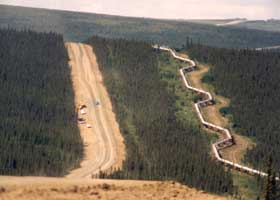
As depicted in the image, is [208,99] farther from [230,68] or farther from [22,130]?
[22,130]

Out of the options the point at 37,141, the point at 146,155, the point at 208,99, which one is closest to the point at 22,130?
the point at 37,141

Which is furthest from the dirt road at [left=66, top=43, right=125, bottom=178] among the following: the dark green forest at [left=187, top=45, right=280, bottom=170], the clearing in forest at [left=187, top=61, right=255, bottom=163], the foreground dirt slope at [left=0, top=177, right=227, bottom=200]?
the foreground dirt slope at [left=0, top=177, right=227, bottom=200]

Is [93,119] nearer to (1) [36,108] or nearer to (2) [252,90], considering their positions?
(1) [36,108]

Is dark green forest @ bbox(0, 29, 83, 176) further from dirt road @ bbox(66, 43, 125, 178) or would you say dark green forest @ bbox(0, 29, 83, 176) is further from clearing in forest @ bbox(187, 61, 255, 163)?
clearing in forest @ bbox(187, 61, 255, 163)

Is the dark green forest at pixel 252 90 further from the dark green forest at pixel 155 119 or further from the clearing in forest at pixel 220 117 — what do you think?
the dark green forest at pixel 155 119

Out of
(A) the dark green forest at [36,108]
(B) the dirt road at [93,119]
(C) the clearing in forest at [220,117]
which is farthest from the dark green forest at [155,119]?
(A) the dark green forest at [36,108]

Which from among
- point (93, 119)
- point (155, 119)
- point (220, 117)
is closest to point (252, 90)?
point (220, 117)

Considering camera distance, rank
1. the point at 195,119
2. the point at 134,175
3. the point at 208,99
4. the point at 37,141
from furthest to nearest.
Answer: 1. the point at 208,99
2. the point at 195,119
3. the point at 37,141
4. the point at 134,175
